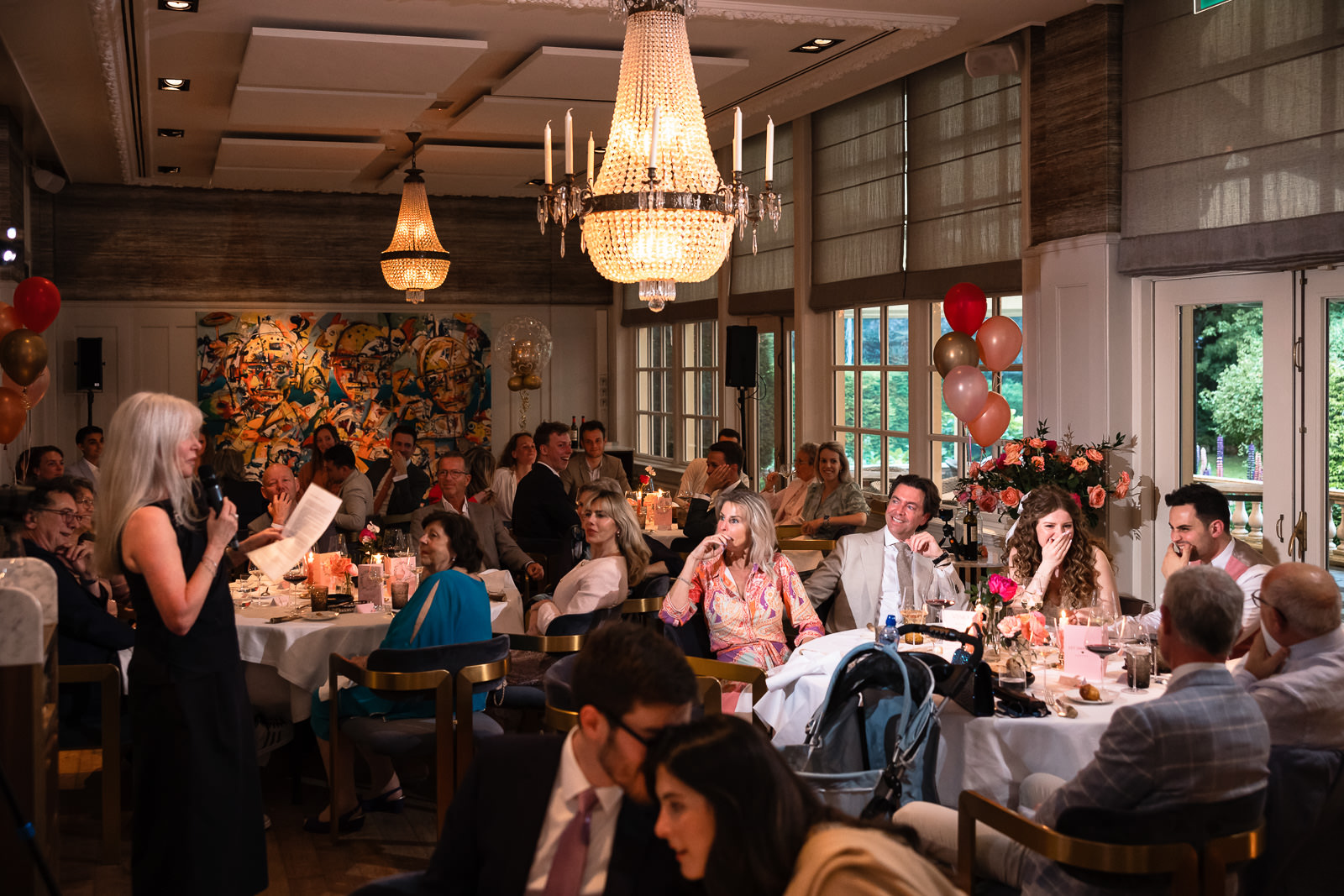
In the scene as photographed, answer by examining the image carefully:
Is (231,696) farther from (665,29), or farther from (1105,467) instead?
(1105,467)

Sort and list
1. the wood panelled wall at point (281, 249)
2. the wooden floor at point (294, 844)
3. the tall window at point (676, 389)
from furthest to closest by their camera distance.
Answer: the wood panelled wall at point (281, 249)
the tall window at point (676, 389)
the wooden floor at point (294, 844)

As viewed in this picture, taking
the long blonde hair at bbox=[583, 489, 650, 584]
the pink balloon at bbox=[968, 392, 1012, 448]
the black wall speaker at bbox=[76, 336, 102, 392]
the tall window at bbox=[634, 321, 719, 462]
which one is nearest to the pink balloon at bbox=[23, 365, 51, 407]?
the black wall speaker at bbox=[76, 336, 102, 392]

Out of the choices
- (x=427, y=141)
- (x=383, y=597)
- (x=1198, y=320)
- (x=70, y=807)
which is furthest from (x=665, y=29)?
(x=427, y=141)

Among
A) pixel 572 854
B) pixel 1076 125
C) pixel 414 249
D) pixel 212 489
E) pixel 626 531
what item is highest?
pixel 1076 125

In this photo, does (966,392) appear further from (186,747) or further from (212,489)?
(186,747)

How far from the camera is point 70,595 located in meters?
4.48

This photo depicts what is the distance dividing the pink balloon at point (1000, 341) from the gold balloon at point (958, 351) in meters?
0.16

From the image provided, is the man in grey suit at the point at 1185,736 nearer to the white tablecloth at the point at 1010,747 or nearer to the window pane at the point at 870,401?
the white tablecloth at the point at 1010,747

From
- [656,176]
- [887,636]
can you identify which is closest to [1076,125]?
[656,176]

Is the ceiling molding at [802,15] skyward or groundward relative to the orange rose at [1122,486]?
skyward

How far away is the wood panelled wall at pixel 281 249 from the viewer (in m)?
12.2

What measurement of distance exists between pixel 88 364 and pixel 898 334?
8119mm

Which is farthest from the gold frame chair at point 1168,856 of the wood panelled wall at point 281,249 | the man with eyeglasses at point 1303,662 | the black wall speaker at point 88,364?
the black wall speaker at point 88,364

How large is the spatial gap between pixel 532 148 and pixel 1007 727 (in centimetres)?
811
